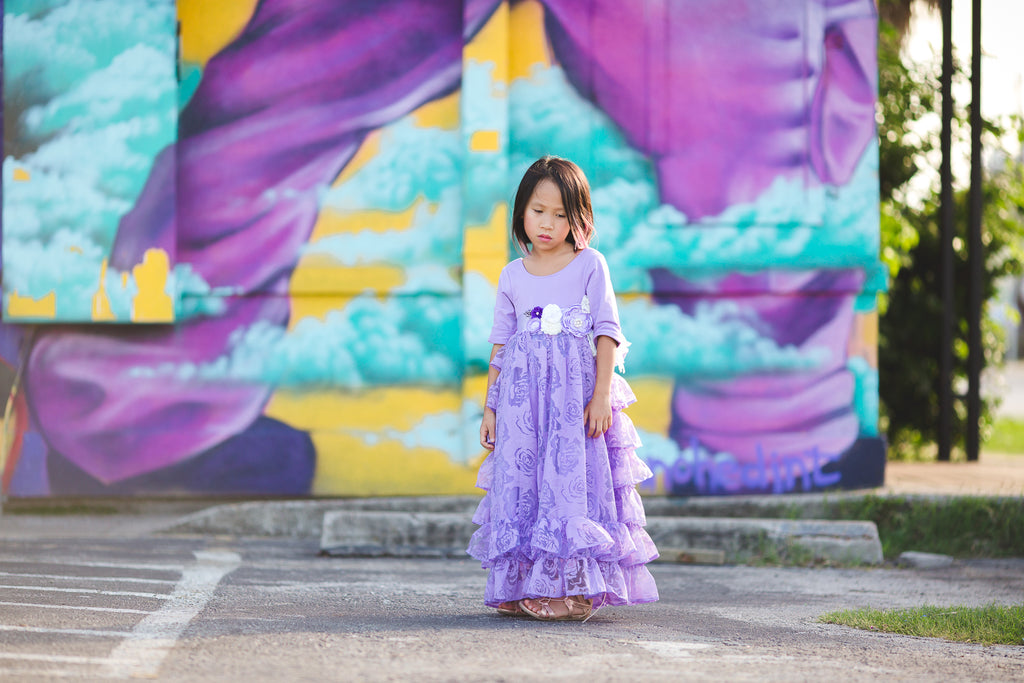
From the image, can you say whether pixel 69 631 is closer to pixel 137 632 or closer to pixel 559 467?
pixel 137 632

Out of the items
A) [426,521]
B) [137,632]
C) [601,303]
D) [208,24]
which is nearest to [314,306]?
[426,521]

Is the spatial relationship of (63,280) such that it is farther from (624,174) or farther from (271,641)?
(271,641)

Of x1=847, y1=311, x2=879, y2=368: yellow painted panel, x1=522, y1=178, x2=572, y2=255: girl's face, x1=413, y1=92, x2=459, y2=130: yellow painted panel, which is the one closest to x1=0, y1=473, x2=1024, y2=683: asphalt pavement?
x1=522, y1=178, x2=572, y2=255: girl's face

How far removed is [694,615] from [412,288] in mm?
2986

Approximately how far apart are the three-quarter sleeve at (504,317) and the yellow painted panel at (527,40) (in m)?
2.76

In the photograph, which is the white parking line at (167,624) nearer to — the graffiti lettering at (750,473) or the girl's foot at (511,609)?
the girl's foot at (511,609)

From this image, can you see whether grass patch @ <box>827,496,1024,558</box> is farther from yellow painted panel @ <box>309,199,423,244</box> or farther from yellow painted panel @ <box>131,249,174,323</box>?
yellow painted panel @ <box>131,249,174,323</box>

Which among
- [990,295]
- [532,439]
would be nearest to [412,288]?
[532,439]

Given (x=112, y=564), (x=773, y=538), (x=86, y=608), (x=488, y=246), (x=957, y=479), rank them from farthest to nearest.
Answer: (x=957, y=479)
(x=488, y=246)
(x=773, y=538)
(x=112, y=564)
(x=86, y=608)

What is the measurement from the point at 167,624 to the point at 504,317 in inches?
62.7

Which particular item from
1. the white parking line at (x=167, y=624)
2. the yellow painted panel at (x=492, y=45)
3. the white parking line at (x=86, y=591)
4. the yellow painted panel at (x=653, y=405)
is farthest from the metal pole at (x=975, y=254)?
the white parking line at (x=86, y=591)

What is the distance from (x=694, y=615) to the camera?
4422 mm

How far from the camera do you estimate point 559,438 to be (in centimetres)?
425

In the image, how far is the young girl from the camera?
4.18m
